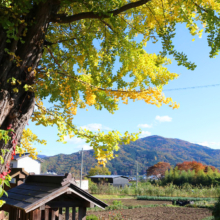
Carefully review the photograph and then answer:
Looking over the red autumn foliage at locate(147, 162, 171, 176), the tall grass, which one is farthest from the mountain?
the tall grass

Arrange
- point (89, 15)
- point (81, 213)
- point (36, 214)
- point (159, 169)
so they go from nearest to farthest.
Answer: point (89, 15)
point (36, 214)
point (81, 213)
point (159, 169)

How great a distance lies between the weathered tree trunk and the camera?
2.77 meters

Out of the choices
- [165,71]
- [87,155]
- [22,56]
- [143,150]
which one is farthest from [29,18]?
[143,150]

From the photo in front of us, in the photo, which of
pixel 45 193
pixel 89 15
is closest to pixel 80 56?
pixel 89 15

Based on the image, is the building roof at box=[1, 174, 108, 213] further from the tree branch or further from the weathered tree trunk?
the tree branch

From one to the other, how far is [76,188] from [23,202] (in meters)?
1.02

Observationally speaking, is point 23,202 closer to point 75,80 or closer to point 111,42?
point 75,80

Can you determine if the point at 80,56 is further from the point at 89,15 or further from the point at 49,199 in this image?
the point at 49,199

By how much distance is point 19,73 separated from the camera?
9.77 ft

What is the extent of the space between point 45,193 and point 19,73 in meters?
2.59

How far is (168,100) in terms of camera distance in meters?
4.96

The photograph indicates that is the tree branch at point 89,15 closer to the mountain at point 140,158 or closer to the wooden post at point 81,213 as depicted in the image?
the wooden post at point 81,213

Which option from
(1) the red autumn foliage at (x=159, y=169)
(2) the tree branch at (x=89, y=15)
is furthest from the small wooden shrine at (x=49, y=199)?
(1) the red autumn foliage at (x=159, y=169)

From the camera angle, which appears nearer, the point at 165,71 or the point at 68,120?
the point at 165,71
